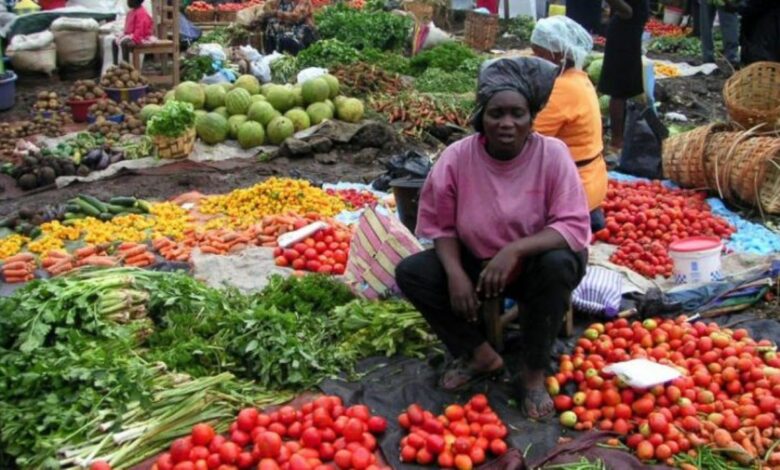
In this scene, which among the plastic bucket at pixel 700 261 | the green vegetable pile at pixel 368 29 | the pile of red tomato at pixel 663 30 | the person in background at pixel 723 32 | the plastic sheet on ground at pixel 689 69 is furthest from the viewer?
the pile of red tomato at pixel 663 30

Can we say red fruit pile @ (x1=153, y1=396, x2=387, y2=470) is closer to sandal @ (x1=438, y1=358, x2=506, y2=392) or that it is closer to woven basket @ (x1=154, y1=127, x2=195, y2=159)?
sandal @ (x1=438, y1=358, x2=506, y2=392)

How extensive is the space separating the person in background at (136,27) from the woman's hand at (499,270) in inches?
359

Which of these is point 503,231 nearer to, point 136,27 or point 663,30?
point 136,27

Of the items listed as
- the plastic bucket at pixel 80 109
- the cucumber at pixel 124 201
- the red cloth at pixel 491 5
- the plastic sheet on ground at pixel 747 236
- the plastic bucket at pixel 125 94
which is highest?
the red cloth at pixel 491 5

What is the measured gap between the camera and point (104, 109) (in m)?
9.98

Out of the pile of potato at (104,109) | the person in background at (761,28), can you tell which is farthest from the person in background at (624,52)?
the pile of potato at (104,109)

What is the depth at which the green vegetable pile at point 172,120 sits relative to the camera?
8.24 meters

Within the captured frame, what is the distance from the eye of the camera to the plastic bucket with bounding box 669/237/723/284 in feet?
15.5

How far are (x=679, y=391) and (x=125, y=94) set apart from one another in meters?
8.74

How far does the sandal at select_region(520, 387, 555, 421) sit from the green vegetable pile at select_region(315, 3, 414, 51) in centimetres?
1093

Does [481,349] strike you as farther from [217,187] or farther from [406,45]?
[406,45]

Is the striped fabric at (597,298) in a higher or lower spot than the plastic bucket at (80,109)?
lower

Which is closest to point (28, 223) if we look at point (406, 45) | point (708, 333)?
point (708, 333)

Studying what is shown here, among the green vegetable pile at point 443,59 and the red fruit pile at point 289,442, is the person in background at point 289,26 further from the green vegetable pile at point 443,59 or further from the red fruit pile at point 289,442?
the red fruit pile at point 289,442
